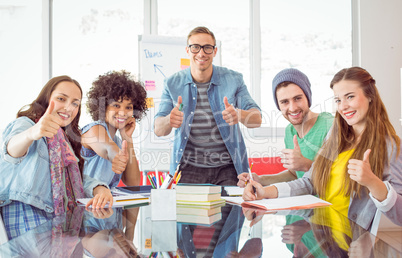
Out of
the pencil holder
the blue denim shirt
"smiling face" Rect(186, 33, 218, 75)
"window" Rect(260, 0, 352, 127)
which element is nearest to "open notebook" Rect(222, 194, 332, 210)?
the pencil holder

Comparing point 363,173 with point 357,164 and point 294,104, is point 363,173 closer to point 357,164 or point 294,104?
point 357,164

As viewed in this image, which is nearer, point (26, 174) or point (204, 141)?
point (26, 174)

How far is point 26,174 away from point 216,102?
1.34m

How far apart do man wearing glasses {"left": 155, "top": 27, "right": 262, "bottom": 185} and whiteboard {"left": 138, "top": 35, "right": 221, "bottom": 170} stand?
0.68m

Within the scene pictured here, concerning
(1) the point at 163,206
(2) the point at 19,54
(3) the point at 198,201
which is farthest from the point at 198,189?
(2) the point at 19,54

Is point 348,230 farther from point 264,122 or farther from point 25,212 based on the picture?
point 264,122

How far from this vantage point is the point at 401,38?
3553mm

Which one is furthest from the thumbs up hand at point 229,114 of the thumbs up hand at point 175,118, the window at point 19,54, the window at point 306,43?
the window at point 19,54

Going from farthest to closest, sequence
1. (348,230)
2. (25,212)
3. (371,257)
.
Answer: (25,212) < (348,230) < (371,257)

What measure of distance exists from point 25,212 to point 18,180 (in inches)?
4.5

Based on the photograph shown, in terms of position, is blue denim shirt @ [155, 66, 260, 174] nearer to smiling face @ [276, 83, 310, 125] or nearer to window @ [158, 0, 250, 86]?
smiling face @ [276, 83, 310, 125]

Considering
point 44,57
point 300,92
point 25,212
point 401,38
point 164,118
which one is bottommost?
point 25,212

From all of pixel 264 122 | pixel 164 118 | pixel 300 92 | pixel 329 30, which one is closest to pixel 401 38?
pixel 329 30

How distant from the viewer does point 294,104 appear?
1932 mm
